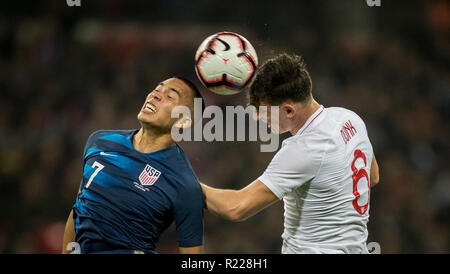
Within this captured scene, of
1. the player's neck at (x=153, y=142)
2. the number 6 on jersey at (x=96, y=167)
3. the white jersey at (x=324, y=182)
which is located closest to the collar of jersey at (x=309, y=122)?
the white jersey at (x=324, y=182)

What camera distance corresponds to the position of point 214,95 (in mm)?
8656

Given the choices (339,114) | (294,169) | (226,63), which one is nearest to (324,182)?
(294,169)

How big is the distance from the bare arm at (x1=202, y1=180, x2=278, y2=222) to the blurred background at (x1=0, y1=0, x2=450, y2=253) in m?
3.48

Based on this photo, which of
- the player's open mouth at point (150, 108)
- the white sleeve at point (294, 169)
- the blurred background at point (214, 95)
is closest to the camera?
the white sleeve at point (294, 169)

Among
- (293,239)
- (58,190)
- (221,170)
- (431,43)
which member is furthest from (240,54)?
(431,43)

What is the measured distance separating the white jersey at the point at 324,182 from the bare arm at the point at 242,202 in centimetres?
6

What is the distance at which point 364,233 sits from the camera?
3.82 m

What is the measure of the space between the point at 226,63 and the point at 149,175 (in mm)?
1028

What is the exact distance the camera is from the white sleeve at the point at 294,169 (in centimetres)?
350

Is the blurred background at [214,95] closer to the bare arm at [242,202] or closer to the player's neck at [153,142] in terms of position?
the player's neck at [153,142]

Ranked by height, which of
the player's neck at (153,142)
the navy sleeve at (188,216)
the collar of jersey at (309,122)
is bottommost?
the navy sleeve at (188,216)

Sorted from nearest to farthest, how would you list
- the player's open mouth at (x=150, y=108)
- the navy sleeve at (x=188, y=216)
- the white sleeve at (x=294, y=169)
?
the white sleeve at (x=294, y=169), the navy sleeve at (x=188, y=216), the player's open mouth at (x=150, y=108)

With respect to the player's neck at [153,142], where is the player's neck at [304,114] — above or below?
above

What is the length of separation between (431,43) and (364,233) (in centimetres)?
833
